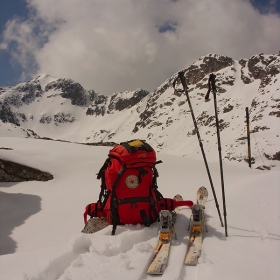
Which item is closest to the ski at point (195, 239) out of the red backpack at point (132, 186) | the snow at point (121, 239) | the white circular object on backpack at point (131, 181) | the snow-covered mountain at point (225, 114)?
the snow at point (121, 239)

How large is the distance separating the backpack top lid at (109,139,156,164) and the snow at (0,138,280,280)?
0.98m

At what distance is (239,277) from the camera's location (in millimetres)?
2438

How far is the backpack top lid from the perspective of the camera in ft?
13.2

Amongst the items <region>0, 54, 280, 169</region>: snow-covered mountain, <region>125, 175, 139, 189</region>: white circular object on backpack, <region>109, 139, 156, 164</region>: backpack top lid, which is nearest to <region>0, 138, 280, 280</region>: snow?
<region>125, 175, 139, 189</region>: white circular object on backpack

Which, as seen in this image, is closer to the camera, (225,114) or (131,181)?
(131,181)

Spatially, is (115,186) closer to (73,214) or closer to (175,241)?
(175,241)

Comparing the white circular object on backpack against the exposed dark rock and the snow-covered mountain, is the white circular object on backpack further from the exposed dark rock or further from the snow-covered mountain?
the snow-covered mountain

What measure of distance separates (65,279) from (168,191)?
6.29 meters

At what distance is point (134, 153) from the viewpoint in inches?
159

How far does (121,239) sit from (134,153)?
1.32 meters

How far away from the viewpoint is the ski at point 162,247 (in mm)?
2619

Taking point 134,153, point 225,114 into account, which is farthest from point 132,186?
point 225,114

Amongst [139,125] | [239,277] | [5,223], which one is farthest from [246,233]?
[139,125]

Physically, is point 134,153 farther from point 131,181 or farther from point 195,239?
point 195,239
